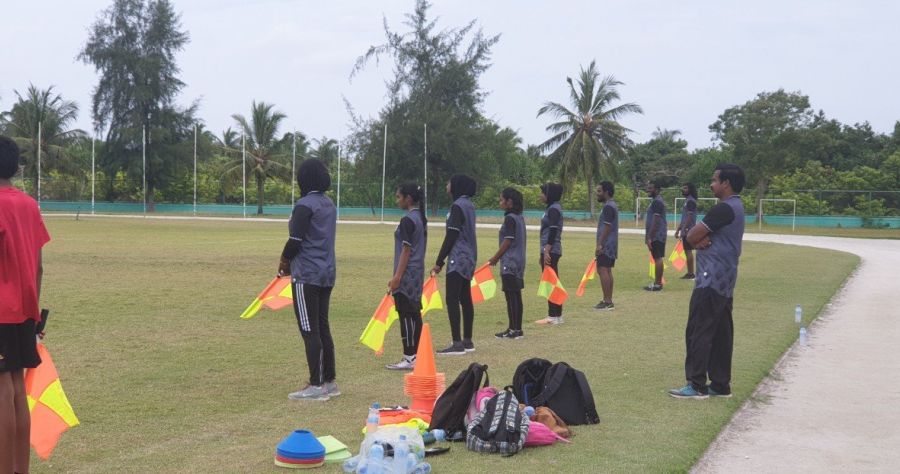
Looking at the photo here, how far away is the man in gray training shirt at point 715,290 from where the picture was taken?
26.0 ft

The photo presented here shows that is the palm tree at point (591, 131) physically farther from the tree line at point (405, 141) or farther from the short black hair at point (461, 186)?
the short black hair at point (461, 186)

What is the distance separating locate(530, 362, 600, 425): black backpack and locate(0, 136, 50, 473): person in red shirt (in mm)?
3522

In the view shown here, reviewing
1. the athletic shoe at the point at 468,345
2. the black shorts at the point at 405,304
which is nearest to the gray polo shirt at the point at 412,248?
the black shorts at the point at 405,304

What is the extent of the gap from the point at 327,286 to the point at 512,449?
248 cm

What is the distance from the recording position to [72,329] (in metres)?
11.6

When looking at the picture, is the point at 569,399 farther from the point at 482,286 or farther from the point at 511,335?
the point at 482,286

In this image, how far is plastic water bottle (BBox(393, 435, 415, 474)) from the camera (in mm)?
5332

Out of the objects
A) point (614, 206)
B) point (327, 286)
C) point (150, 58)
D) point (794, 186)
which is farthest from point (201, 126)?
point (327, 286)

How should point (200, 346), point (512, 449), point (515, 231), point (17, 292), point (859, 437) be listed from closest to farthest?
point (17, 292) → point (512, 449) → point (859, 437) → point (200, 346) → point (515, 231)

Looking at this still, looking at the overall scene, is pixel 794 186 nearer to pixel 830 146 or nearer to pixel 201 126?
pixel 830 146

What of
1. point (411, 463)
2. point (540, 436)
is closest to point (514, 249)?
point (540, 436)

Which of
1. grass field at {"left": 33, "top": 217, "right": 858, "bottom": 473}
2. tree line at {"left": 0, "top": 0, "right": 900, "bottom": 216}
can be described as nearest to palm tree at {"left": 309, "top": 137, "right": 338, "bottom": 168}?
tree line at {"left": 0, "top": 0, "right": 900, "bottom": 216}

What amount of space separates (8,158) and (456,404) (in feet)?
10.5

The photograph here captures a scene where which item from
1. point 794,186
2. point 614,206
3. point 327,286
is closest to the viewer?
point 327,286
